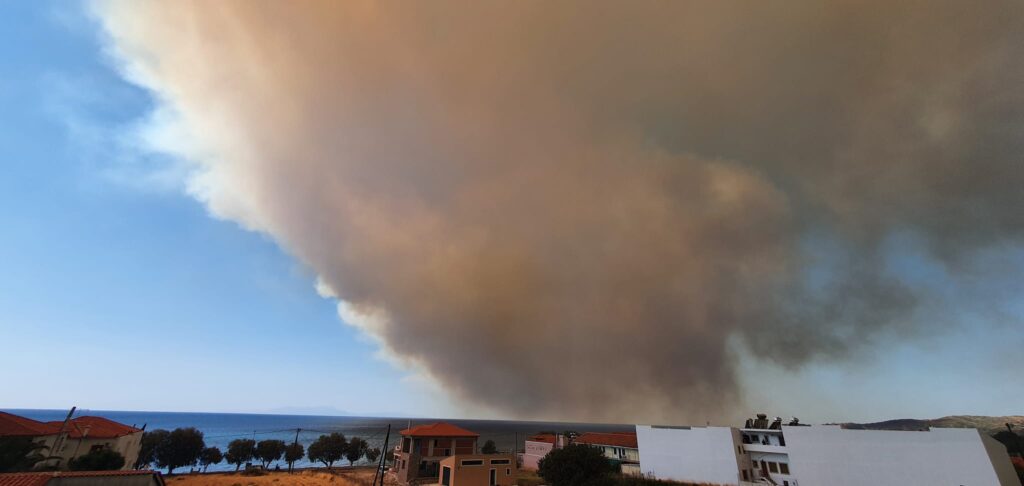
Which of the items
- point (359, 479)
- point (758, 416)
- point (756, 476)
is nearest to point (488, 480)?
point (359, 479)

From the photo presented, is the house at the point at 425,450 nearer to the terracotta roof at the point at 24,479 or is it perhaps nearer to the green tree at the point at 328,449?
the green tree at the point at 328,449

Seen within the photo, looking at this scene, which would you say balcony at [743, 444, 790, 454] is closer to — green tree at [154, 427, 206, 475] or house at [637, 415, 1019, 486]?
house at [637, 415, 1019, 486]

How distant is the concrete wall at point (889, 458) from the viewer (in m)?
35.7

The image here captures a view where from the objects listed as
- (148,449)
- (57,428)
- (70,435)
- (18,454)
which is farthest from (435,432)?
(148,449)

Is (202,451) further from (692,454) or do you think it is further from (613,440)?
(692,454)

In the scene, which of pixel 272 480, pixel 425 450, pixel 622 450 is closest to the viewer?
pixel 272 480

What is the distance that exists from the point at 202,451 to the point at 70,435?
23189mm

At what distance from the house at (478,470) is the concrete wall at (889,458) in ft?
108

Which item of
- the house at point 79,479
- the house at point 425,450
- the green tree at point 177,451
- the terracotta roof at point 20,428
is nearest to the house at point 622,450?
the house at point 425,450

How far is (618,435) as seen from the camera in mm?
71375

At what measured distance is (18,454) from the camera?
40.0m

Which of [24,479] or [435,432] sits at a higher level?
[435,432]

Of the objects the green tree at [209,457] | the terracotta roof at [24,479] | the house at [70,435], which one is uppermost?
the house at [70,435]

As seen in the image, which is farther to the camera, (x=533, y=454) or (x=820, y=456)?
(x=533, y=454)
